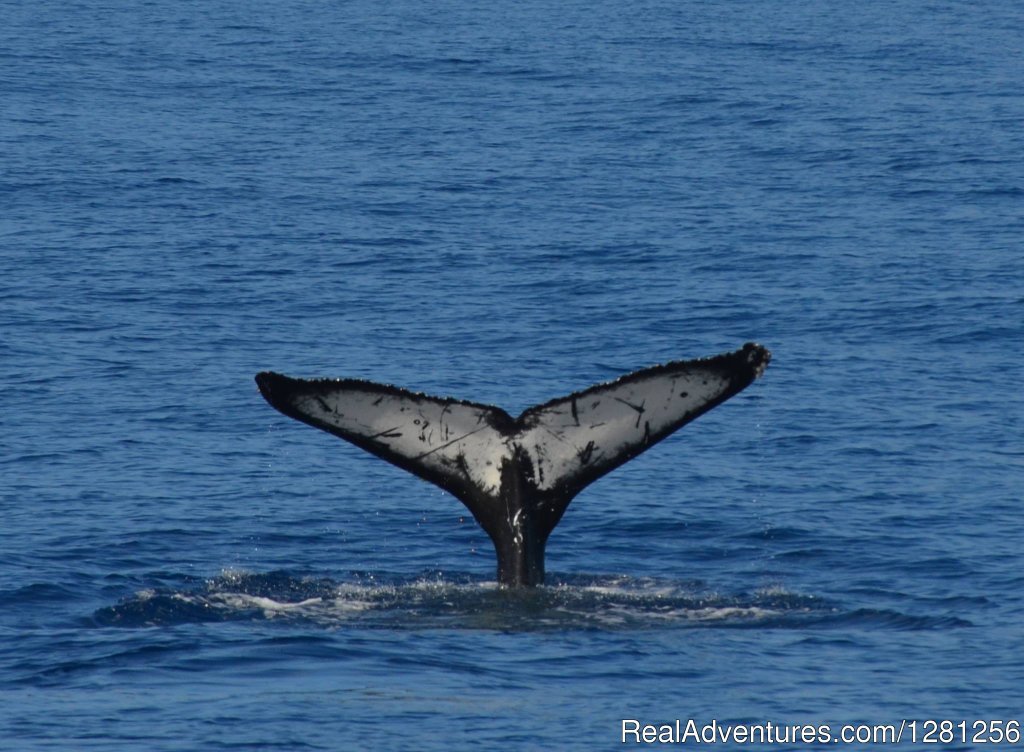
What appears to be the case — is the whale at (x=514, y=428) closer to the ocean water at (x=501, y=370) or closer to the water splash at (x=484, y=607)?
the water splash at (x=484, y=607)

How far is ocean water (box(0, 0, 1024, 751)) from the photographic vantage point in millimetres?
13961

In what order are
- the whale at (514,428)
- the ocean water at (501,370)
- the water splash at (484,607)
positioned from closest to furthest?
1. the whale at (514,428)
2. the ocean water at (501,370)
3. the water splash at (484,607)

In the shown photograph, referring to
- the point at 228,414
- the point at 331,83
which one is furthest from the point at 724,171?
the point at 228,414

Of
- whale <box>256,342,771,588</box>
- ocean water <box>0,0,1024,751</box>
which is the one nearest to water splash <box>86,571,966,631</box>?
ocean water <box>0,0,1024,751</box>

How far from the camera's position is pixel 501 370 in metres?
25.6

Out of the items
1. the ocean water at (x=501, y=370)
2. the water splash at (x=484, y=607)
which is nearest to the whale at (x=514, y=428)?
the water splash at (x=484, y=607)

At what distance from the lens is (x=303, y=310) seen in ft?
98.0

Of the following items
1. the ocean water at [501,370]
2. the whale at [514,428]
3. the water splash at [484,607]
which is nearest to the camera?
the whale at [514,428]

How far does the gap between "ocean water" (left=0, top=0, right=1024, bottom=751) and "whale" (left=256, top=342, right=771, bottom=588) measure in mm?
1047

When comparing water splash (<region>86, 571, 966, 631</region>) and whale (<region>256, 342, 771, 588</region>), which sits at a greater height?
whale (<region>256, 342, 771, 588</region>)

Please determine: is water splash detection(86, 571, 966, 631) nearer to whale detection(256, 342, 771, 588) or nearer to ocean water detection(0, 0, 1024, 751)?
ocean water detection(0, 0, 1024, 751)

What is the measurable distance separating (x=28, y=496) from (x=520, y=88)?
34846 mm

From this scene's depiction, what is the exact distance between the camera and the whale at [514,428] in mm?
13500

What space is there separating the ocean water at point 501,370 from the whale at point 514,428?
1047 mm
